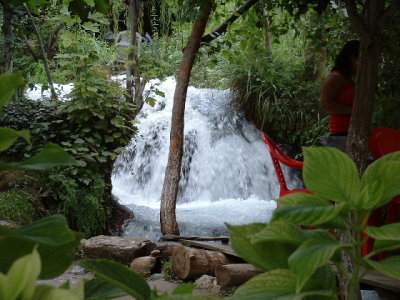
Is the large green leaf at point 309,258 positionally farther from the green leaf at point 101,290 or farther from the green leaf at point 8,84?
the green leaf at point 8,84

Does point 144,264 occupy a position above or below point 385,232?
below

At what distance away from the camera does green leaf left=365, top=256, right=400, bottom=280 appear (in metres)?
0.56

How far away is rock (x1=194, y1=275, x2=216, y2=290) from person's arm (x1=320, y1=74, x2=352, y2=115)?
5.96 ft

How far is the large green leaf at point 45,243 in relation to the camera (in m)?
0.52

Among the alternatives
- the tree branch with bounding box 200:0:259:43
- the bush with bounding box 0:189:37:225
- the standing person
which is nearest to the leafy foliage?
the standing person

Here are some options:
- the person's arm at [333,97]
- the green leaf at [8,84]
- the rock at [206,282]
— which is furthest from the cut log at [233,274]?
the green leaf at [8,84]

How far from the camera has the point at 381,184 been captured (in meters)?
0.57

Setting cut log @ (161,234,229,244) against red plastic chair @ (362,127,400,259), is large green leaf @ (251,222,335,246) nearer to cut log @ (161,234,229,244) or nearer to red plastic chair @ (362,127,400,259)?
red plastic chair @ (362,127,400,259)

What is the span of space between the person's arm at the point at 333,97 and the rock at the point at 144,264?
2.54 m

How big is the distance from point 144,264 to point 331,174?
5123mm

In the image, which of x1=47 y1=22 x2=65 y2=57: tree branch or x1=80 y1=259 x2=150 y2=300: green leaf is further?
x1=47 y1=22 x2=65 y2=57: tree branch

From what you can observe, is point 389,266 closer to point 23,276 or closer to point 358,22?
point 23,276

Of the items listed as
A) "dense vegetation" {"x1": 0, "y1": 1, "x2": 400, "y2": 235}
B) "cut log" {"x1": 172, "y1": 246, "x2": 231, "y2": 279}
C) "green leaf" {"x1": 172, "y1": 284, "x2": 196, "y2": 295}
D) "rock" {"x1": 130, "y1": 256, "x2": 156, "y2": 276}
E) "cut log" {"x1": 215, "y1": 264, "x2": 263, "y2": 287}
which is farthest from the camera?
"dense vegetation" {"x1": 0, "y1": 1, "x2": 400, "y2": 235}

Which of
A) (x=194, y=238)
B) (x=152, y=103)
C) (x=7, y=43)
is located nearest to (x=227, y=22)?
(x=152, y=103)
